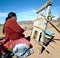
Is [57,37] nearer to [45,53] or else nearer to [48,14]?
[45,53]

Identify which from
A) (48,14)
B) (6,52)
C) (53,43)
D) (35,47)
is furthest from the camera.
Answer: (53,43)

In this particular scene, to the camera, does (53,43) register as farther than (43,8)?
Yes

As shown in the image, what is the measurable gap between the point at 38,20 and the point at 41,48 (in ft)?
3.74

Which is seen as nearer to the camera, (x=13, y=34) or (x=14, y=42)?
(x=14, y=42)

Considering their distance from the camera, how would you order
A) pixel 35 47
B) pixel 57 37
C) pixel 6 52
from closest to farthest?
pixel 6 52 < pixel 35 47 < pixel 57 37

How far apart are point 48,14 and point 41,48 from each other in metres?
1.48

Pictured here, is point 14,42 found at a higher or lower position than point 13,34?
lower

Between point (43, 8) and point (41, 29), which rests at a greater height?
point (43, 8)

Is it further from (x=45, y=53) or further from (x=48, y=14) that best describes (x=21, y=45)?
(x=45, y=53)

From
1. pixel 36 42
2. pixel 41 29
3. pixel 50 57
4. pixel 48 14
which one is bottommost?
pixel 50 57

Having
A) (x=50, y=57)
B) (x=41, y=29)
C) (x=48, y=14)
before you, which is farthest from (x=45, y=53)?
(x=48, y=14)

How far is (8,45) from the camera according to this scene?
21.3ft

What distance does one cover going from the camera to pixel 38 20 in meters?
9.12

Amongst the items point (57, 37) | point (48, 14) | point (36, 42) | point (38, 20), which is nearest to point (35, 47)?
point (36, 42)
